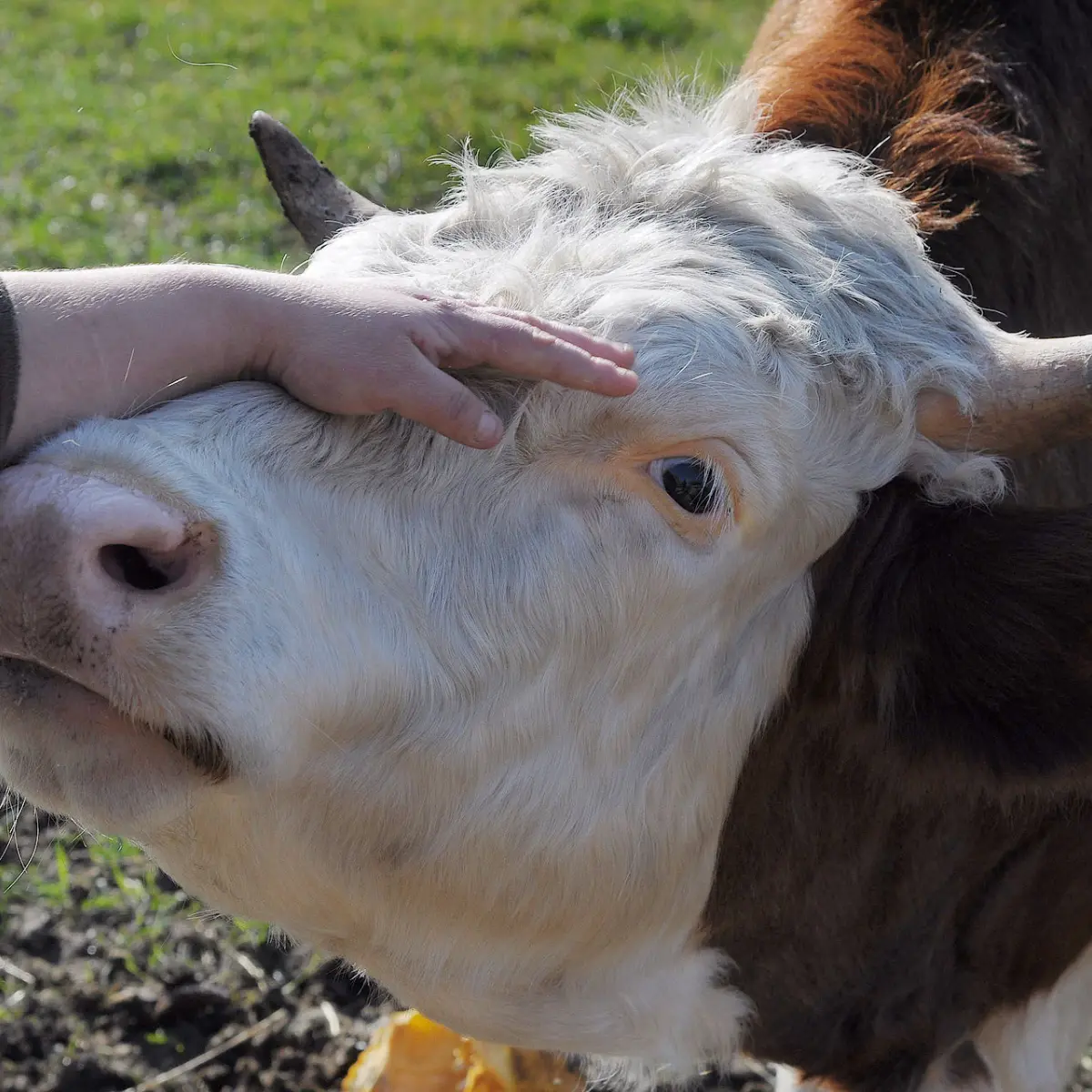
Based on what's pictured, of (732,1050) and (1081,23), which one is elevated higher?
(1081,23)

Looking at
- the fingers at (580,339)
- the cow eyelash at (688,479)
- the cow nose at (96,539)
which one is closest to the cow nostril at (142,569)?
the cow nose at (96,539)

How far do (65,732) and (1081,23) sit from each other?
2.65 metres

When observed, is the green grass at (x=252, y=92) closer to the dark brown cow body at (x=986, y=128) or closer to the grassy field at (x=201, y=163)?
the grassy field at (x=201, y=163)

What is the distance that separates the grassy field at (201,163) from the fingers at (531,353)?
0.97 m

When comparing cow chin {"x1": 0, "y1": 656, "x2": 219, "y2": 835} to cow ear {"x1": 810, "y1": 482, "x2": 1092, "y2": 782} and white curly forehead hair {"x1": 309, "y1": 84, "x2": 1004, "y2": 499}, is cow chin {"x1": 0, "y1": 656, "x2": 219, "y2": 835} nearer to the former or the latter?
white curly forehead hair {"x1": 309, "y1": 84, "x2": 1004, "y2": 499}

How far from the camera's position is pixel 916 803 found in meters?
2.79

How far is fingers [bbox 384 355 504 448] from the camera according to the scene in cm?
215

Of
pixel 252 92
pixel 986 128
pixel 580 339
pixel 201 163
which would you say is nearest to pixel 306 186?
pixel 580 339

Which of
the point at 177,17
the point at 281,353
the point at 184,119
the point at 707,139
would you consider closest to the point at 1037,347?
the point at 707,139

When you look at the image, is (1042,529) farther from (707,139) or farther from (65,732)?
(65,732)

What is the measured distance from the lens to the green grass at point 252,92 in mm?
7102

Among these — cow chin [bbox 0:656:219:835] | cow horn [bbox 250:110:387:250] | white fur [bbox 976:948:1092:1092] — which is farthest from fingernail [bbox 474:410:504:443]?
white fur [bbox 976:948:1092:1092]

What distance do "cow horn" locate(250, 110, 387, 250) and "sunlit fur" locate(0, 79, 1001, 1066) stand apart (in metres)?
0.35

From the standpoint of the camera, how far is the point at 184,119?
8242mm
